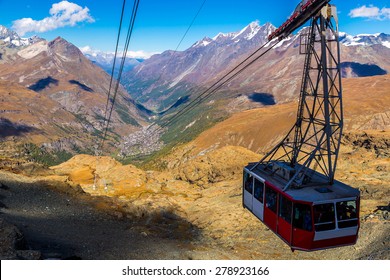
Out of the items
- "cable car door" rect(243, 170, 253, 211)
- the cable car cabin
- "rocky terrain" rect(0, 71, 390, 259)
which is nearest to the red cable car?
the cable car cabin

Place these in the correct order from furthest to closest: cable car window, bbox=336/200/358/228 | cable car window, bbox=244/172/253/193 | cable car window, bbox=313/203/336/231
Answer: cable car window, bbox=244/172/253/193
cable car window, bbox=336/200/358/228
cable car window, bbox=313/203/336/231

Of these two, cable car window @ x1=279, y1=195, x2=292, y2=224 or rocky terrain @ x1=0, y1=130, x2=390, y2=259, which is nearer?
cable car window @ x1=279, y1=195, x2=292, y2=224

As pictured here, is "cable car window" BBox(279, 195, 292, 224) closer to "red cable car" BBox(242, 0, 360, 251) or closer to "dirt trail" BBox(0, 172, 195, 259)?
"red cable car" BBox(242, 0, 360, 251)

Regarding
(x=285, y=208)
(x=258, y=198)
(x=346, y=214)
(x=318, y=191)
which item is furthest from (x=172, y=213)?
(x=346, y=214)

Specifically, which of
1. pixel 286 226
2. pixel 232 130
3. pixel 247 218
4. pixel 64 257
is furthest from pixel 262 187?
pixel 232 130

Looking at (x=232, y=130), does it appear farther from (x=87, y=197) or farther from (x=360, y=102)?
(x=87, y=197)

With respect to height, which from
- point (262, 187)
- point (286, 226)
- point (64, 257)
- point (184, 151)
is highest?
point (262, 187)

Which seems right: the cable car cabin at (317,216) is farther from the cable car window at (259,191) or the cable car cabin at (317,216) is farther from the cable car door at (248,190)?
the cable car door at (248,190)
